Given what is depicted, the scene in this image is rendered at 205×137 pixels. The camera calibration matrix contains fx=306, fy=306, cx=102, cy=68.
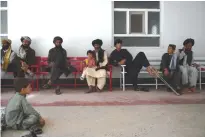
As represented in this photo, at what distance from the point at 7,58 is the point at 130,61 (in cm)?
311

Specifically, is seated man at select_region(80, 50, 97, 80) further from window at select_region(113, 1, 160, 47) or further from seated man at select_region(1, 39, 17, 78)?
seated man at select_region(1, 39, 17, 78)

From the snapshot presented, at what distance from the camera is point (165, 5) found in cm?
872

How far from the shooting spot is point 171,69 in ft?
25.1

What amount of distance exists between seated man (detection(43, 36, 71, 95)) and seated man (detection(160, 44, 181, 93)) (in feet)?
7.90

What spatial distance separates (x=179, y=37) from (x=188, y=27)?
0.39 metres

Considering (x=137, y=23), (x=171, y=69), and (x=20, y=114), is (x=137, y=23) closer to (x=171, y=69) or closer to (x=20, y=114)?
(x=171, y=69)

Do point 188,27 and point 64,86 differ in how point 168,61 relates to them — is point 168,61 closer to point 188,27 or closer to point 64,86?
point 188,27

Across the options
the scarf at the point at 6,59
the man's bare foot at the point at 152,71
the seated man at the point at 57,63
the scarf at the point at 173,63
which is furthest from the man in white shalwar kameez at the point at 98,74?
the scarf at the point at 6,59

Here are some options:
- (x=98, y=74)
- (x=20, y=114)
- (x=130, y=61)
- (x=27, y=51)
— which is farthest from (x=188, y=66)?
(x=20, y=114)

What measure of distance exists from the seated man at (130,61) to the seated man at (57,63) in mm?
1239

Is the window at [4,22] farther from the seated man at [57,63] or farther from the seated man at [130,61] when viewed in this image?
the seated man at [130,61]

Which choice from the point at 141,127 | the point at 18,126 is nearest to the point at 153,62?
the point at 141,127

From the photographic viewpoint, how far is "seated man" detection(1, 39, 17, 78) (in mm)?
7484

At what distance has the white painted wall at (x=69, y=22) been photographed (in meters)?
8.34
